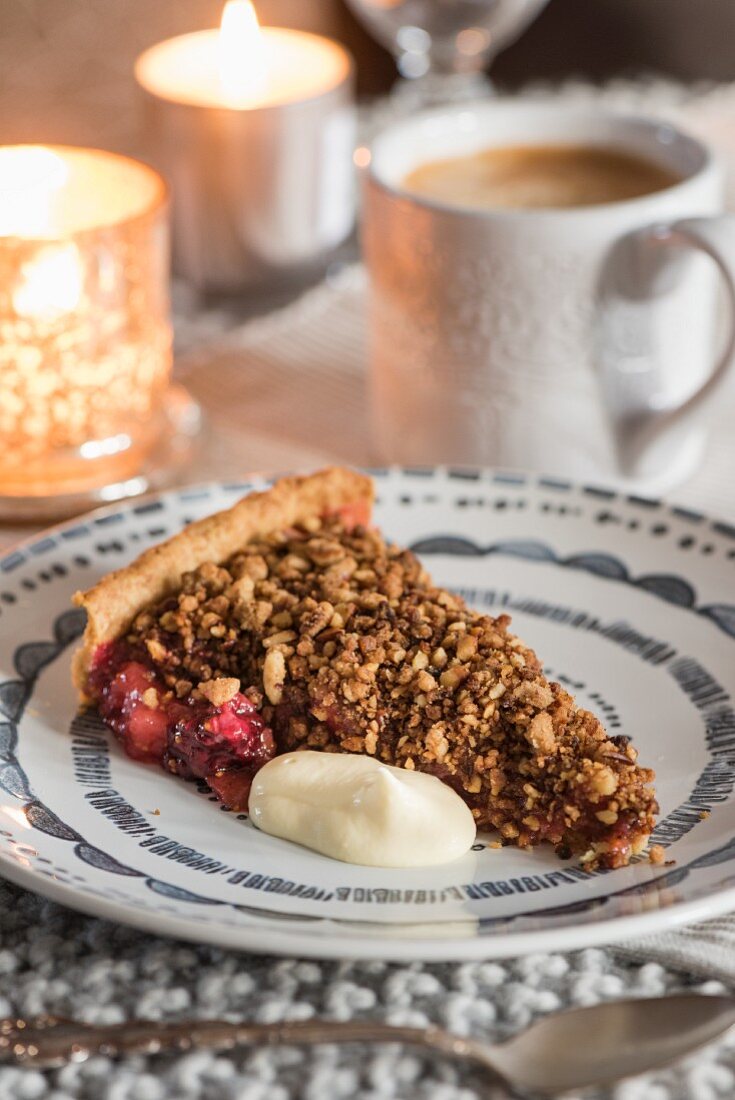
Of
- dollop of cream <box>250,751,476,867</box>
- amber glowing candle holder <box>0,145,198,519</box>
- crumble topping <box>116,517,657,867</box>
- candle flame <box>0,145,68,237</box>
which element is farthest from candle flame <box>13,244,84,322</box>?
dollop of cream <box>250,751,476,867</box>

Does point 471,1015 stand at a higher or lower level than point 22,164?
lower

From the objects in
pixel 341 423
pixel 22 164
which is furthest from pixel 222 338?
pixel 22 164

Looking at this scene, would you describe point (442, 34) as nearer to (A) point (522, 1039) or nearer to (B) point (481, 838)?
(B) point (481, 838)

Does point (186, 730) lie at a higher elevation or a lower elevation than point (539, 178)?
lower

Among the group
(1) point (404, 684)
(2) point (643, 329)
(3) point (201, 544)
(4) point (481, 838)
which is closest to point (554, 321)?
(2) point (643, 329)

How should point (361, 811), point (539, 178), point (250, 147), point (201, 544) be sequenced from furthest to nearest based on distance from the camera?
point (250, 147)
point (539, 178)
point (201, 544)
point (361, 811)

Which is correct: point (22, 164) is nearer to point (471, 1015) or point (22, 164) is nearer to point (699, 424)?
point (699, 424)
